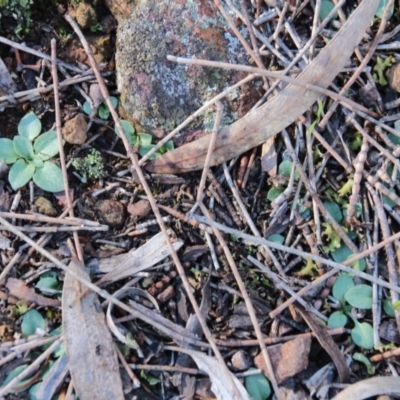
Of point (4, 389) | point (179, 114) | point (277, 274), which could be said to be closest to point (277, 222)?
point (277, 274)

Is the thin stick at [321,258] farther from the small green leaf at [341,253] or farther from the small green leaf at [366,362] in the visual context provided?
the small green leaf at [366,362]

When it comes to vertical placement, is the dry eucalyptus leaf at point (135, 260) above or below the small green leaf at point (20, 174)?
below

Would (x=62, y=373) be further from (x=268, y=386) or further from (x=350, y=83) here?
(x=350, y=83)

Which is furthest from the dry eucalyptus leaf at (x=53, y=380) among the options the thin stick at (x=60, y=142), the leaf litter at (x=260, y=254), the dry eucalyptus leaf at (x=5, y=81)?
the dry eucalyptus leaf at (x=5, y=81)

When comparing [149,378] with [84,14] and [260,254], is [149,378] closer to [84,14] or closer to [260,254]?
[260,254]

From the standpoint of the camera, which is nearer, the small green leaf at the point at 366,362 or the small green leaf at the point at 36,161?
the small green leaf at the point at 366,362

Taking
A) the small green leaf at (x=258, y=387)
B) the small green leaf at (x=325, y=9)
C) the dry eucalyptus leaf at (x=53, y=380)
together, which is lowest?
the small green leaf at (x=258, y=387)
